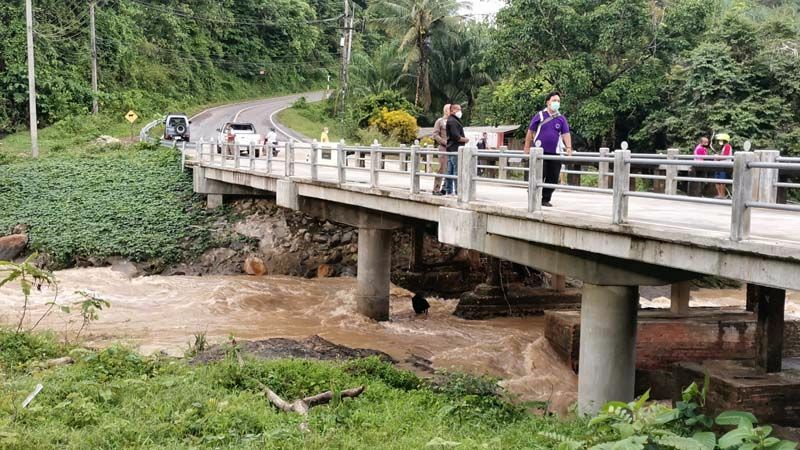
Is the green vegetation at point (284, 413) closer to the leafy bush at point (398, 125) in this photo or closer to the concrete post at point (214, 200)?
the concrete post at point (214, 200)

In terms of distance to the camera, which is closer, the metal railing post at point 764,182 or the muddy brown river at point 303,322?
the metal railing post at point 764,182

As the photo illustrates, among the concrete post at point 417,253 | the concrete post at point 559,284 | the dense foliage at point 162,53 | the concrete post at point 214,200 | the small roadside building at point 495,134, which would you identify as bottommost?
the concrete post at point 559,284

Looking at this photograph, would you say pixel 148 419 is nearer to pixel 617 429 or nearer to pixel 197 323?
pixel 617 429

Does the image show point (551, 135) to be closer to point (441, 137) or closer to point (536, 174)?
point (536, 174)

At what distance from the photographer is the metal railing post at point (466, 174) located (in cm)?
1211

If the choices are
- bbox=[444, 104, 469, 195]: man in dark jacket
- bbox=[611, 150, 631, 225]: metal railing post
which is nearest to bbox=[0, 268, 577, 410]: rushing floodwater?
bbox=[444, 104, 469, 195]: man in dark jacket

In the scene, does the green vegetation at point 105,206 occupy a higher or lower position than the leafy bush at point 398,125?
lower

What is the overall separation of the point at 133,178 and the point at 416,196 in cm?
1952

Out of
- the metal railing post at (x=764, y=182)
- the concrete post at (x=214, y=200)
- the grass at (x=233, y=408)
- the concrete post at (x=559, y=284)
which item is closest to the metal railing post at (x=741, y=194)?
the grass at (x=233, y=408)

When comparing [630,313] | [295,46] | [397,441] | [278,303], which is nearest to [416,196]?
[630,313]

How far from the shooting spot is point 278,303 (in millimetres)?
20391

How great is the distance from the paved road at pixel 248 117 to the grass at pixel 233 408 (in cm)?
3302

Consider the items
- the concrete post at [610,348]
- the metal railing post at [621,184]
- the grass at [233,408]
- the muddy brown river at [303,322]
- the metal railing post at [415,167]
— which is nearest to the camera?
the grass at [233,408]

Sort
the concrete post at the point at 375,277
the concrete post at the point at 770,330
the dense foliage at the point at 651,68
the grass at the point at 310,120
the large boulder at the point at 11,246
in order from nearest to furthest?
the concrete post at the point at 770,330 < the concrete post at the point at 375,277 < the large boulder at the point at 11,246 < the dense foliage at the point at 651,68 < the grass at the point at 310,120
